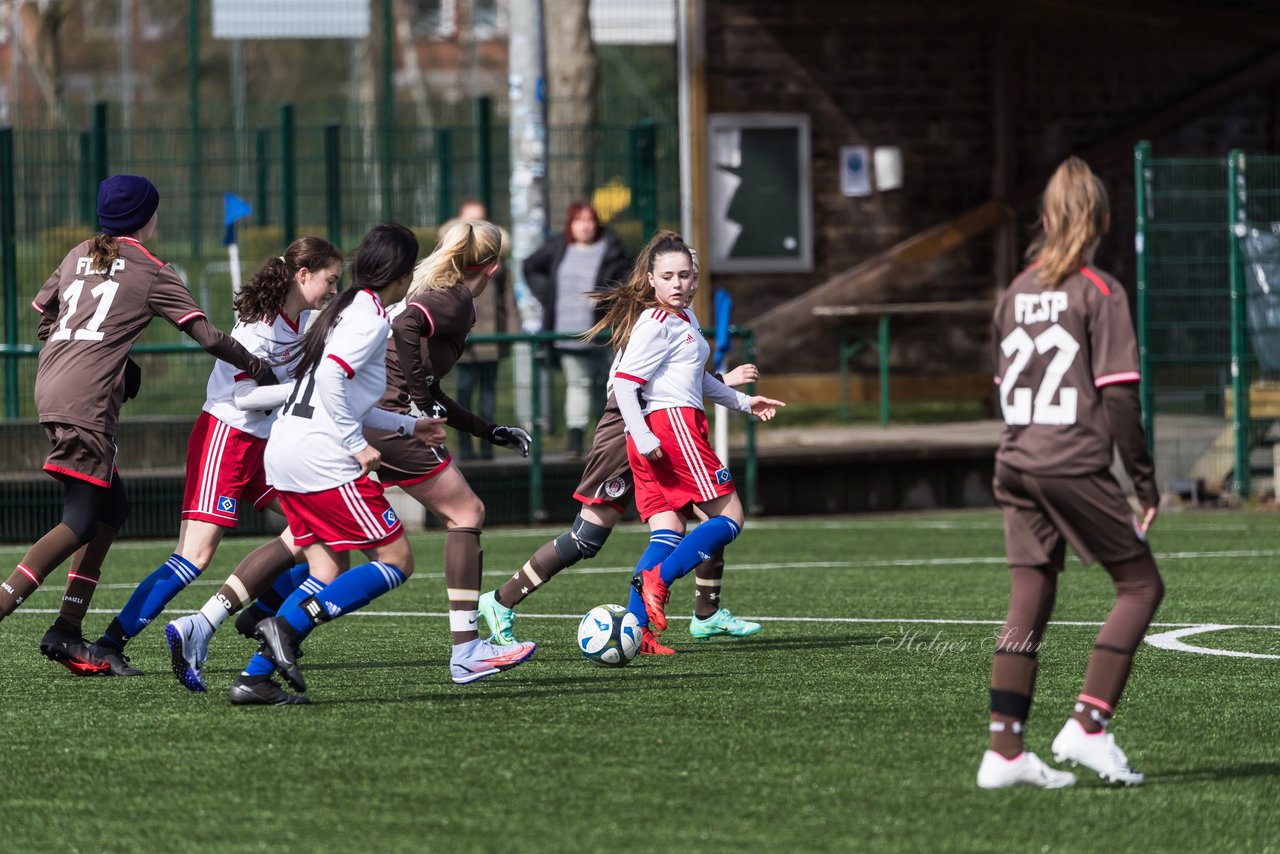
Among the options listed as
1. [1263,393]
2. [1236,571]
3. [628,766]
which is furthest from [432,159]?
[628,766]

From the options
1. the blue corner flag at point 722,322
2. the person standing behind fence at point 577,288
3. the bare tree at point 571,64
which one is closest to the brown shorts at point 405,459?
the blue corner flag at point 722,322

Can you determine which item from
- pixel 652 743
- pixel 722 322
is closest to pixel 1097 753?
pixel 652 743

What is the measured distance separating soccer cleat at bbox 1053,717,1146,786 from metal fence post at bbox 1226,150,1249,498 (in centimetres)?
1031

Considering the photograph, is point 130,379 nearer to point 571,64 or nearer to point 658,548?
point 658,548

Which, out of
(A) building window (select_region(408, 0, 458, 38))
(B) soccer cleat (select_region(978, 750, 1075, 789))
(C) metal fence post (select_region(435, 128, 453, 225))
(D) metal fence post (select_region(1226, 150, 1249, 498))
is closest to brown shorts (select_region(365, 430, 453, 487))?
(B) soccer cleat (select_region(978, 750, 1075, 789))

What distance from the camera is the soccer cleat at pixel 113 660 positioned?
26.1 feet

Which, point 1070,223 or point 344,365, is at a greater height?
point 1070,223

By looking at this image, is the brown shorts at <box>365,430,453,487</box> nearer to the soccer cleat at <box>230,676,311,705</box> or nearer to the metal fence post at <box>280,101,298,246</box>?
the soccer cleat at <box>230,676,311,705</box>

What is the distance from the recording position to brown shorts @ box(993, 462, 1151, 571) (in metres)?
5.62

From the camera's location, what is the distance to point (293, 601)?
7.01m

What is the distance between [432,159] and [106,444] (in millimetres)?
11580

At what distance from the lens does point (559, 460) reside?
15180mm

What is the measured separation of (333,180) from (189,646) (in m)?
10.7

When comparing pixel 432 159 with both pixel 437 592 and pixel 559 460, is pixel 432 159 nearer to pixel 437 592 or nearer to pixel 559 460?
pixel 559 460
